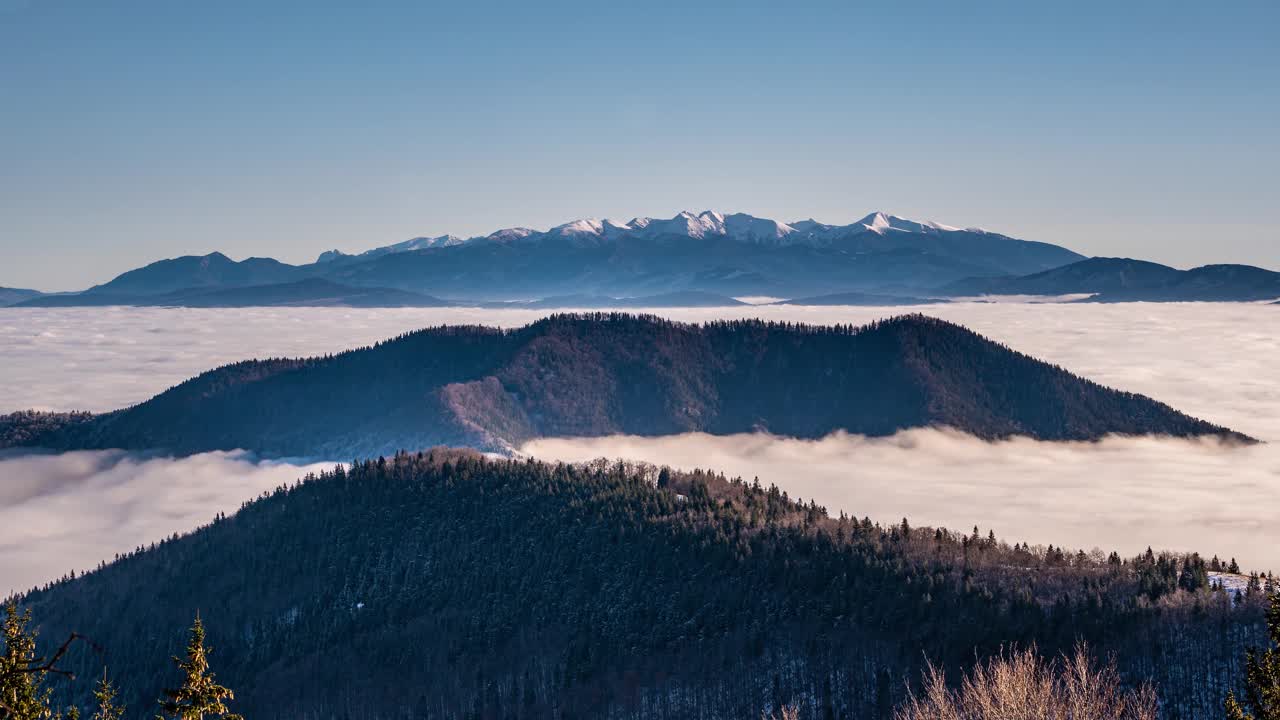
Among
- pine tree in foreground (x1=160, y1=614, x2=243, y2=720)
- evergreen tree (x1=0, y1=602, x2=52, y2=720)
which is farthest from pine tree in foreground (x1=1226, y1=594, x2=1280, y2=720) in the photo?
evergreen tree (x1=0, y1=602, x2=52, y2=720)

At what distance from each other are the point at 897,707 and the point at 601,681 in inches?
2395

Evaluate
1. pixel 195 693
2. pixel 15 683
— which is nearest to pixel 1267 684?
pixel 195 693

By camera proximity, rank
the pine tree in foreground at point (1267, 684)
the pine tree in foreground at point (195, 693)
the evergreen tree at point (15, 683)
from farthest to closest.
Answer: the pine tree in foreground at point (1267, 684) → the pine tree in foreground at point (195, 693) → the evergreen tree at point (15, 683)

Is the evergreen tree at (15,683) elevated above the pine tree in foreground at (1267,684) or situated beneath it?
elevated above

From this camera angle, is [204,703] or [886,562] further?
[886,562]

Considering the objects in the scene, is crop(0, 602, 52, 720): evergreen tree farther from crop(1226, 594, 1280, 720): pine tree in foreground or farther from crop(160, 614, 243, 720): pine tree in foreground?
crop(1226, 594, 1280, 720): pine tree in foreground

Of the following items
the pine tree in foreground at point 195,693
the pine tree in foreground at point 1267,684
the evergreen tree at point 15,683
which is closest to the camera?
the evergreen tree at point 15,683

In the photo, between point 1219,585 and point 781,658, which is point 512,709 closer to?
point 781,658

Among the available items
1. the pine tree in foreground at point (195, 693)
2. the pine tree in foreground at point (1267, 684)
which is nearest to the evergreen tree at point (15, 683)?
the pine tree in foreground at point (195, 693)

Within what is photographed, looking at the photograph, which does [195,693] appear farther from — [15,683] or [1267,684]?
[1267,684]

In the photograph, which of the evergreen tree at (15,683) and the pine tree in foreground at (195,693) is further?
the pine tree in foreground at (195,693)

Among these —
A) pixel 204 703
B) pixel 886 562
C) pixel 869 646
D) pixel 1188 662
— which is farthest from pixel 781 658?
pixel 204 703

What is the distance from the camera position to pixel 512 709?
199625mm

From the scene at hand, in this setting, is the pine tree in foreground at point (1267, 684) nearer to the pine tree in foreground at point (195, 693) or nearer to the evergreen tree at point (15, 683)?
the pine tree in foreground at point (195, 693)
